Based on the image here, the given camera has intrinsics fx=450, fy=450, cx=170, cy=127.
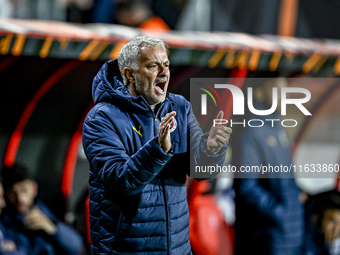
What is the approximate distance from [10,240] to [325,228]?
2.20m

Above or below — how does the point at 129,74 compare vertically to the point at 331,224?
above

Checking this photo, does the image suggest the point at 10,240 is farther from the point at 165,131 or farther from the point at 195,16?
the point at 195,16

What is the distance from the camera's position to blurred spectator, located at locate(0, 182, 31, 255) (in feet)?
9.80

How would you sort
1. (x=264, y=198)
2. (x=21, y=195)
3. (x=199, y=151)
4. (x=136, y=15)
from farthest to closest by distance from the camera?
(x=136, y=15) → (x=21, y=195) → (x=264, y=198) → (x=199, y=151)

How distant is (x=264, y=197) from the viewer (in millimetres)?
2959

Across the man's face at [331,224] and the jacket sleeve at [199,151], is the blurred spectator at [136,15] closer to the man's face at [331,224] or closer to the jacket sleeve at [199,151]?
the man's face at [331,224]

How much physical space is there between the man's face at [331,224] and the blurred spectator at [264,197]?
0.81 feet

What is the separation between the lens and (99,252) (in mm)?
1643

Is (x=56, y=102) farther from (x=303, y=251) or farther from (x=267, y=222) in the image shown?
(x=303, y=251)

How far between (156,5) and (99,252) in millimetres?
3217

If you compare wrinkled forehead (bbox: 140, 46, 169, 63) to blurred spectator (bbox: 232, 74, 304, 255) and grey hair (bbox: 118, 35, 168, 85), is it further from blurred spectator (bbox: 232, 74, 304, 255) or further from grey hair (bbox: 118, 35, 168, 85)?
blurred spectator (bbox: 232, 74, 304, 255)

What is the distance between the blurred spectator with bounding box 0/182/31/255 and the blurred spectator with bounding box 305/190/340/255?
1984mm

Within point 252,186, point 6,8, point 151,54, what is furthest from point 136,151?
point 6,8

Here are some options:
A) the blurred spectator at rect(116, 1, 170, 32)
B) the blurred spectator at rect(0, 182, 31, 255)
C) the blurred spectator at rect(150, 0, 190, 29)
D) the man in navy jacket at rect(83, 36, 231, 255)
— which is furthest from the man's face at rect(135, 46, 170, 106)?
the blurred spectator at rect(150, 0, 190, 29)
